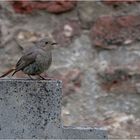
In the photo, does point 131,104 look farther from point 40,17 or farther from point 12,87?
point 12,87

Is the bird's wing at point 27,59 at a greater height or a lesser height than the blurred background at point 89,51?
greater

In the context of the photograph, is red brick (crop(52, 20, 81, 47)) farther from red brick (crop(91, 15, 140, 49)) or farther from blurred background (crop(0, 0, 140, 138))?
red brick (crop(91, 15, 140, 49))

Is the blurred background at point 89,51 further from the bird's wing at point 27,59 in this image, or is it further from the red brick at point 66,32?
the bird's wing at point 27,59

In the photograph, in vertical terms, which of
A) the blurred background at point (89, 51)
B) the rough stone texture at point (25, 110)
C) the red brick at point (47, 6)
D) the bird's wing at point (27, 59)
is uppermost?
the rough stone texture at point (25, 110)

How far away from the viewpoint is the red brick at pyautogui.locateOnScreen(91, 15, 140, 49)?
14.2 ft

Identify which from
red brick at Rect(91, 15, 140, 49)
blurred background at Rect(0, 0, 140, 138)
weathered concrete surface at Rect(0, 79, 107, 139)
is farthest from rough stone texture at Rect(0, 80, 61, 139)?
red brick at Rect(91, 15, 140, 49)

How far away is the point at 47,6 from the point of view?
4.36 m

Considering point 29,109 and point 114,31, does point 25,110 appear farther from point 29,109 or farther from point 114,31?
point 114,31

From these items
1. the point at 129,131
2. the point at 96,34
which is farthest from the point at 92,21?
the point at 129,131

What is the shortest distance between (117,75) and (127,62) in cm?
11

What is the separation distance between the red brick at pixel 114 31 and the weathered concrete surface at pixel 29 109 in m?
1.63

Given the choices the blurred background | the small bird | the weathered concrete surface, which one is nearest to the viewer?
the weathered concrete surface

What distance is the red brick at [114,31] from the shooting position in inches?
170

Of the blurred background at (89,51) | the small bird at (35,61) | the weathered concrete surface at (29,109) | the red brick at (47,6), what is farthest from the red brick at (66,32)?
the weathered concrete surface at (29,109)
